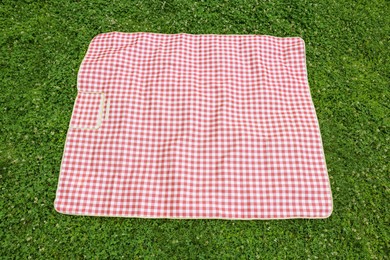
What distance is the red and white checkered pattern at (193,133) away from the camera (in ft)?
6.72

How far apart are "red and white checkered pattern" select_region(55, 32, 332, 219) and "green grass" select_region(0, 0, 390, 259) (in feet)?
0.39

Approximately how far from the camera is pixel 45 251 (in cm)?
199

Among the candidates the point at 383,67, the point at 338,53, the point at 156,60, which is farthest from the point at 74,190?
the point at 383,67

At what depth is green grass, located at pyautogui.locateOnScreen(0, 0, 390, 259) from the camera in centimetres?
203

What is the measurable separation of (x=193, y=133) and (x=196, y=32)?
975 millimetres

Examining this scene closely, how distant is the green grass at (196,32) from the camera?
203 centimetres

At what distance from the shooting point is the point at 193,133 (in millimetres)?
2217

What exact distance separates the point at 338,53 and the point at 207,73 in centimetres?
112

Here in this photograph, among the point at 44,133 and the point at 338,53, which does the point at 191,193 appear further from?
the point at 338,53

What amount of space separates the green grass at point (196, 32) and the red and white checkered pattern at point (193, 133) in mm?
119

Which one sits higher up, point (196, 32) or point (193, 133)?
point (196, 32)

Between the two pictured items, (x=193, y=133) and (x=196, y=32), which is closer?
(x=193, y=133)

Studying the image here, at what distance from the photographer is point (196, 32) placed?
8.96ft

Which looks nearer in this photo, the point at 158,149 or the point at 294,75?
the point at 158,149
